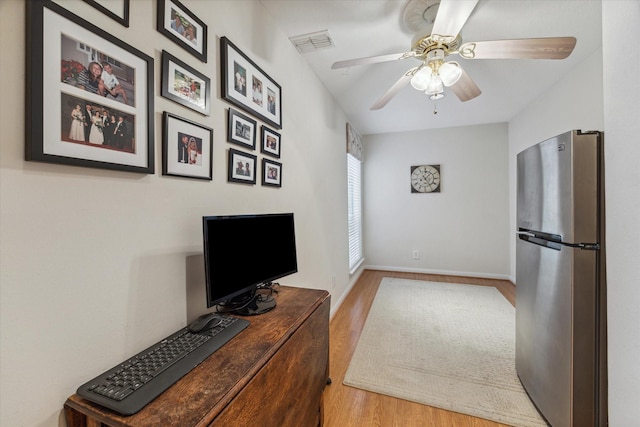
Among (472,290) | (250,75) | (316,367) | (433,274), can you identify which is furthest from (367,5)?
(433,274)

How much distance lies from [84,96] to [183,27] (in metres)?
0.58

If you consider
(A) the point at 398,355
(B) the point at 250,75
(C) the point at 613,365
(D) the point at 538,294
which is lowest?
(A) the point at 398,355

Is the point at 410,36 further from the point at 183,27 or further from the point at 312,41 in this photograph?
the point at 183,27

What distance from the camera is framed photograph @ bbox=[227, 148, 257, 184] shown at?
137 cm

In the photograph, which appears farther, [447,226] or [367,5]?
[447,226]

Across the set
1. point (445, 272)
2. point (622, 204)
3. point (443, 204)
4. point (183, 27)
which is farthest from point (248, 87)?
point (445, 272)

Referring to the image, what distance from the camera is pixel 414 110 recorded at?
11.6ft

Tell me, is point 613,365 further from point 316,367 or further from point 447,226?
point 447,226

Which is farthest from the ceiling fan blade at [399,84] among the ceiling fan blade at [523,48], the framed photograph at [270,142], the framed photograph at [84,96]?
the framed photograph at [84,96]

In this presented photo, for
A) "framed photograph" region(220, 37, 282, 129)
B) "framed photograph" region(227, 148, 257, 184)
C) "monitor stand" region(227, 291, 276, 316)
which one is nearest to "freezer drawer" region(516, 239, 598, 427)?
"monitor stand" region(227, 291, 276, 316)

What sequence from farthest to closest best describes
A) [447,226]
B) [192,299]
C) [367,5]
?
[447,226] < [367,5] < [192,299]

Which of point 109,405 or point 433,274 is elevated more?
point 109,405

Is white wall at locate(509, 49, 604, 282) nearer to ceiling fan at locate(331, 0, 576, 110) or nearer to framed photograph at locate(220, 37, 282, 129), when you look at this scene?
ceiling fan at locate(331, 0, 576, 110)

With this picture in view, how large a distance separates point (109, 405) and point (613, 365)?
5.90ft
